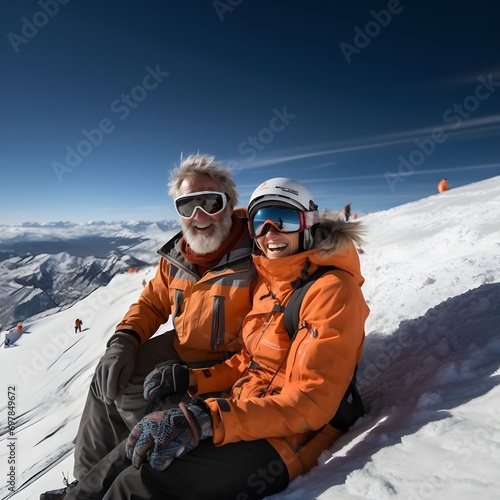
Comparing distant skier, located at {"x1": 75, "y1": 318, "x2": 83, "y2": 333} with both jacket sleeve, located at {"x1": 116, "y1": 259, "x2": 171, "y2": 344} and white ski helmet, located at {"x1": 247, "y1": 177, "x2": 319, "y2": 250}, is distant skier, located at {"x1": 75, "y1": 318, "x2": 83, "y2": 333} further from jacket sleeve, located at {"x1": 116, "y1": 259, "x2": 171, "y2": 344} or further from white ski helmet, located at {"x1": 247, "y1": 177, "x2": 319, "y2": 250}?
white ski helmet, located at {"x1": 247, "y1": 177, "x2": 319, "y2": 250}

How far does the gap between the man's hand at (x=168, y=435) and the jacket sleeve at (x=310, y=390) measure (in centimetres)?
8

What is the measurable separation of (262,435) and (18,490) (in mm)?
5768

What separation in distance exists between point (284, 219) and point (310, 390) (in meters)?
1.24

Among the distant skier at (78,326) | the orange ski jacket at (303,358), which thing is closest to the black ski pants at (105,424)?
the orange ski jacket at (303,358)

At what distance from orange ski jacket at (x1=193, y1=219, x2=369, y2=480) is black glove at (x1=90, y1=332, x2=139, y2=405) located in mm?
1071

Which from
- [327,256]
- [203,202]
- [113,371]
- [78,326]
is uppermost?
[203,202]

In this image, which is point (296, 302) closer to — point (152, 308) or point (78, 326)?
point (152, 308)

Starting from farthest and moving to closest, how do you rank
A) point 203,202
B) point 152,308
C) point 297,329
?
point 152,308 → point 203,202 → point 297,329

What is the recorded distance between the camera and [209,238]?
11.5 feet

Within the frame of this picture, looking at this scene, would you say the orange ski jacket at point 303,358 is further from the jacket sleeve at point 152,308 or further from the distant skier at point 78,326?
the distant skier at point 78,326

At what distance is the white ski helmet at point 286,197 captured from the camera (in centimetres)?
257

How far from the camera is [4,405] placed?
1407 cm

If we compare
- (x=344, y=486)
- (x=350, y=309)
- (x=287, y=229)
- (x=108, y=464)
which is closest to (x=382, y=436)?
(x=344, y=486)

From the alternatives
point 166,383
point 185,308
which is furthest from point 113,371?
point 185,308
